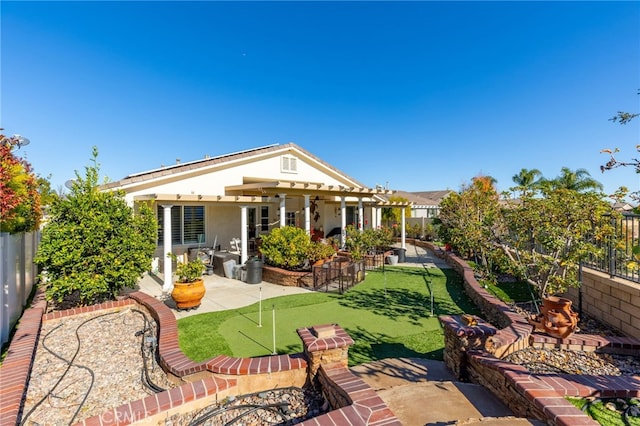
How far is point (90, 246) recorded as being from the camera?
777 centimetres

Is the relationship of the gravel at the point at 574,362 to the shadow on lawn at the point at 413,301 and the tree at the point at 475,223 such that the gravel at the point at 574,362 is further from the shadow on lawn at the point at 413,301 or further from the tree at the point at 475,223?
the tree at the point at 475,223

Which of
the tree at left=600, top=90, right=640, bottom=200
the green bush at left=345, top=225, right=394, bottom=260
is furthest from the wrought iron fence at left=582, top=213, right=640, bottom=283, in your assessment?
the green bush at left=345, top=225, right=394, bottom=260

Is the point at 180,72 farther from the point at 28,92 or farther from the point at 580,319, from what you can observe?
the point at 580,319

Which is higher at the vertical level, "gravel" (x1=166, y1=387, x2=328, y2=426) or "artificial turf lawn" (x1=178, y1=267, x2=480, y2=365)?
"gravel" (x1=166, y1=387, x2=328, y2=426)

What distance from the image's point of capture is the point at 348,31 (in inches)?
607

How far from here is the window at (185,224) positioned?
14.4 meters

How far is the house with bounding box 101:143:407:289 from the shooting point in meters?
11.9

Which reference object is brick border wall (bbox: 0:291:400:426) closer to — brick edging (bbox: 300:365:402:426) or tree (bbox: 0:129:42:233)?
brick edging (bbox: 300:365:402:426)

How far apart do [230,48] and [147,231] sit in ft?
39.4

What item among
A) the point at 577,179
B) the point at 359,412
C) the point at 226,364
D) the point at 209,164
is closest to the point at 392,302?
the point at 226,364

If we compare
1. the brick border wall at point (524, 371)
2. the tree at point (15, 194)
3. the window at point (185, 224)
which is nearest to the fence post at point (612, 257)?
the brick border wall at point (524, 371)

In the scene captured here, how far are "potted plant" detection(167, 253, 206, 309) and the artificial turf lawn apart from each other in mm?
584

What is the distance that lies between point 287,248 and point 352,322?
4940mm

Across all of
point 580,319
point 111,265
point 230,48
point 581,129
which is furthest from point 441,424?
point 230,48
